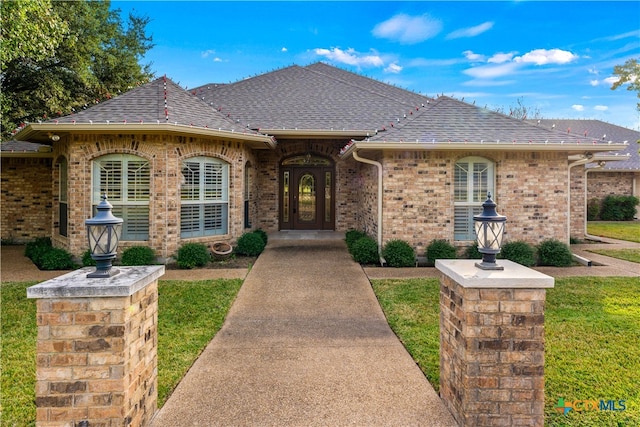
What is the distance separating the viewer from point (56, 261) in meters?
7.59

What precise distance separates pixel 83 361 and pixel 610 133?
26.7 m

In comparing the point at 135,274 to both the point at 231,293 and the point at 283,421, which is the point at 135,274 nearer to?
the point at 283,421

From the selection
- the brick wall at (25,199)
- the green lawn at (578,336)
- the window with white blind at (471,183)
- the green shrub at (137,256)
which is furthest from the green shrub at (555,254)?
the brick wall at (25,199)

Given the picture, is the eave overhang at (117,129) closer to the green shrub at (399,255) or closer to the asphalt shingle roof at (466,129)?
the asphalt shingle roof at (466,129)

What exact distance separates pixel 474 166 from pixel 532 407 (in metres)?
6.68

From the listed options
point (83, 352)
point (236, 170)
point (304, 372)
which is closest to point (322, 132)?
point (236, 170)

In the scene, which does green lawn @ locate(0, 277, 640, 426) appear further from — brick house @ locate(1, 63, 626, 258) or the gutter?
the gutter

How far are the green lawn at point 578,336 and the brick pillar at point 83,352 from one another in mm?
2574

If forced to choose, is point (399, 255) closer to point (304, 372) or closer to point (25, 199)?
point (304, 372)

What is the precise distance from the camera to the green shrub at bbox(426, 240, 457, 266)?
25.8 feet

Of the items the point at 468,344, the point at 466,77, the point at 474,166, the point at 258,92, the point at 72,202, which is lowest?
the point at 468,344

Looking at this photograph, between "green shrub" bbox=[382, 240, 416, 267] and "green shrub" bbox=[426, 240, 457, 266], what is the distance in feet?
1.27

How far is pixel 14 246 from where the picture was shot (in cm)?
1057

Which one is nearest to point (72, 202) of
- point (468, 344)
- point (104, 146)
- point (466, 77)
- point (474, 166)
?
point (104, 146)
